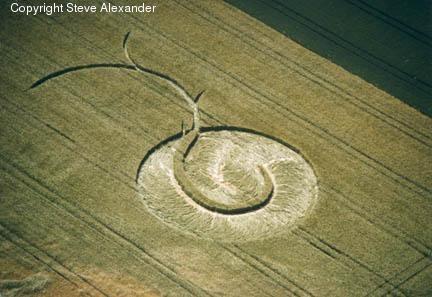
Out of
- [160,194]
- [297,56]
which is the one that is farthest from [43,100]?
[297,56]

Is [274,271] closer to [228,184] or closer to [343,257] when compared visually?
[343,257]

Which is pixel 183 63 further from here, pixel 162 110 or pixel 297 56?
pixel 297 56

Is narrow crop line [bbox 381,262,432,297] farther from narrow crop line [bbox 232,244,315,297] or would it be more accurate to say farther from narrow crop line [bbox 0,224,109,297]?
narrow crop line [bbox 0,224,109,297]

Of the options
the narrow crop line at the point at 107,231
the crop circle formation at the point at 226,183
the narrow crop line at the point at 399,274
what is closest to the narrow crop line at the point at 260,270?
the crop circle formation at the point at 226,183

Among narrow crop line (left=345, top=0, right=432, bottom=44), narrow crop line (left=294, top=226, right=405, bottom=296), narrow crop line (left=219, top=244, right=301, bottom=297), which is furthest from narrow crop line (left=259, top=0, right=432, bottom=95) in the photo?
narrow crop line (left=219, top=244, right=301, bottom=297)

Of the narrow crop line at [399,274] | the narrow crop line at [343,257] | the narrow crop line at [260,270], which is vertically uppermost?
the narrow crop line at [399,274]

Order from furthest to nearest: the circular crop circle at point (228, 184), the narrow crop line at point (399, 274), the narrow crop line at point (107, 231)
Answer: the circular crop circle at point (228, 184), the narrow crop line at point (399, 274), the narrow crop line at point (107, 231)

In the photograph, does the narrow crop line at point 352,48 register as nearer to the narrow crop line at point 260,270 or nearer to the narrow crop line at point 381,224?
the narrow crop line at point 381,224
